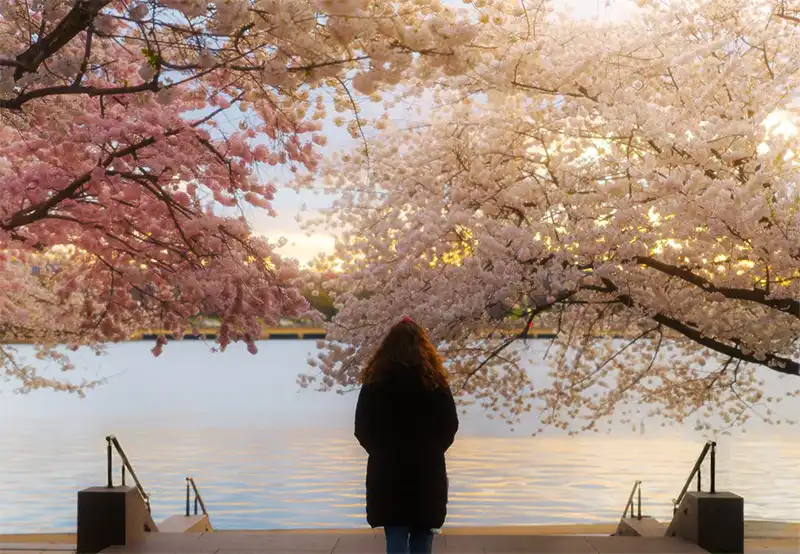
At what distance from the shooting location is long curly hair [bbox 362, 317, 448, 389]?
5965 millimetres

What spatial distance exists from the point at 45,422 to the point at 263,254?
40.0 metres

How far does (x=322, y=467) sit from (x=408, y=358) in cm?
2482

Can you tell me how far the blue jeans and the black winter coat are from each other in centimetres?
6

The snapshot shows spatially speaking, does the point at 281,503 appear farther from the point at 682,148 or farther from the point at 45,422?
the point at 45,422

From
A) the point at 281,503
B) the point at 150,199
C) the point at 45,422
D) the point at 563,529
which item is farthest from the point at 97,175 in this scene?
the point at 45,422

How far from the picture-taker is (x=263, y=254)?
11.5 m

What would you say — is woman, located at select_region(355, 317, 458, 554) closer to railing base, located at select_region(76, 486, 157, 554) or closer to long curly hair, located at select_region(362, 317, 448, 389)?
long curly hair, located at select_region(362, 317, 448, 389)

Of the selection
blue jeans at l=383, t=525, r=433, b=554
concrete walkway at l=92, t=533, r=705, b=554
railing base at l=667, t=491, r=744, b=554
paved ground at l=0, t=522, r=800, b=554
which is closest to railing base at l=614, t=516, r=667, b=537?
paved ground at l=0, t=522, r=800, b=554

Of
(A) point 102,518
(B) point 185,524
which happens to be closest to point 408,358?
(A) point 102,518

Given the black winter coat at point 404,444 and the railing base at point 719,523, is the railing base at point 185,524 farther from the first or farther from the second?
the black winter coat at point 404,444

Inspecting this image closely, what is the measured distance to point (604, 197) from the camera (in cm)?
1078

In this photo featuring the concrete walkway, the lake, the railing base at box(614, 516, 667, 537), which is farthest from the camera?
the lake

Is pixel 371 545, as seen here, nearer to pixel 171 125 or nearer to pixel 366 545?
pixel 366 545

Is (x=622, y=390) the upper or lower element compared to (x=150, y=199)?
lower
